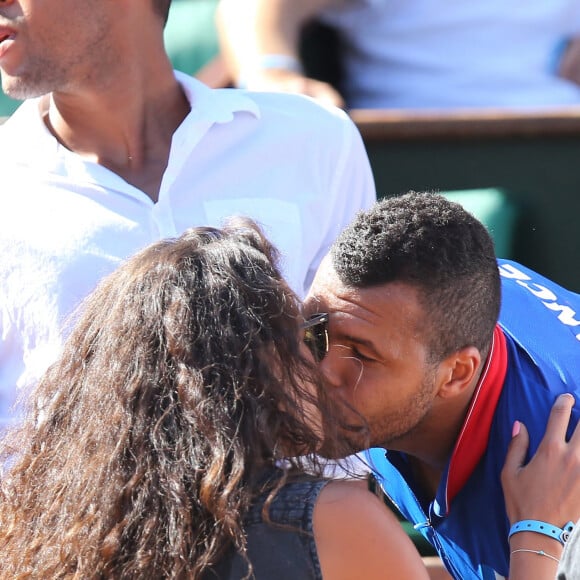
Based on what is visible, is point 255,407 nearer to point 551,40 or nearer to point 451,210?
point 451,210

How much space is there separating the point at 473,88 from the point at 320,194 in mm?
1013

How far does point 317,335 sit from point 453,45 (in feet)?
5.25

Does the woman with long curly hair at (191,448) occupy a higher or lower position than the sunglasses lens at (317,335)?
higher

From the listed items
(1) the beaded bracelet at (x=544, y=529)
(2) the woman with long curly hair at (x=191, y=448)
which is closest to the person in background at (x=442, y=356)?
(1) the beaded bracelet at (x=544, y=529)

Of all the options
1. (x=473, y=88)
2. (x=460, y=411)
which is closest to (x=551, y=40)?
(x=473, y=88)

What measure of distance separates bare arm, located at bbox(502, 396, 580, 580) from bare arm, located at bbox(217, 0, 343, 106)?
140 cm

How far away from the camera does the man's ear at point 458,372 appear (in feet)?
5.76

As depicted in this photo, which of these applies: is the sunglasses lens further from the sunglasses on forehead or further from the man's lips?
the man's lips

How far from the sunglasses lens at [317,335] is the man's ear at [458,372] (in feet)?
0.64

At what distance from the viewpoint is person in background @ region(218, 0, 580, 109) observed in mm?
3041

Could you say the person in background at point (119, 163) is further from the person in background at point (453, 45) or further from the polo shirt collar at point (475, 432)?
the person in background at point (453, 45)

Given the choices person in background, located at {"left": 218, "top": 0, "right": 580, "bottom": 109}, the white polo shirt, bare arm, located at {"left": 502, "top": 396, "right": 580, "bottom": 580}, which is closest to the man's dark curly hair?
bare arm, located at {"left": 502, "top": 396, "right": 580, "bottom": 580}

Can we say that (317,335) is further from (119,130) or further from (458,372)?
(119,130)

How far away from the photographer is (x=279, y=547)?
4.20 ft
